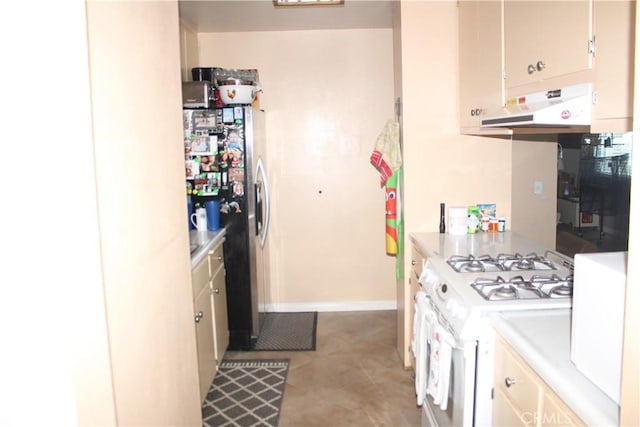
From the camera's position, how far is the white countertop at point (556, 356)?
124 centimetres

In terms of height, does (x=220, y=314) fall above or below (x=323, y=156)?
below

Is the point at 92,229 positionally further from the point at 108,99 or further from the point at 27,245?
the point at 108,99

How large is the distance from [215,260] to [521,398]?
2235 millimetres

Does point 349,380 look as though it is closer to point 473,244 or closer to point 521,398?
point 473,244

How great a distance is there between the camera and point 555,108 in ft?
6.05

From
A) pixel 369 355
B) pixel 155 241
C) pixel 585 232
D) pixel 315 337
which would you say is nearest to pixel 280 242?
pixel 315 337

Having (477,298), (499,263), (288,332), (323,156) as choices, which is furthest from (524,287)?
(323,156)

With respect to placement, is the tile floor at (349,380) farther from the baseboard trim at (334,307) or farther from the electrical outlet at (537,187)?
the electrical outlet at (537,187)

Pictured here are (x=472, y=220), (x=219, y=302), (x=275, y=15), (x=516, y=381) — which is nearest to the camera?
(x=516, y=381)

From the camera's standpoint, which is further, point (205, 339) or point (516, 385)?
point (205, 339)

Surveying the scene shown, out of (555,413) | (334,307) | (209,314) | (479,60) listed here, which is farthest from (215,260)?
(555,413)

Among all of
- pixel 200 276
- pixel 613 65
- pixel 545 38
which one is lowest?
pixel 200 276

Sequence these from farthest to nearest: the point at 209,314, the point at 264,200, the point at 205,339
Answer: the point at 264,200 → the point at 209,314 → the point at 205,339

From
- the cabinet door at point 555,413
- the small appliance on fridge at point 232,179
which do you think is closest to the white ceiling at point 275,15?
the small appliance on fridge at point 232,179
